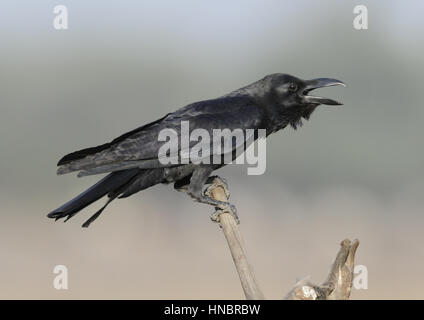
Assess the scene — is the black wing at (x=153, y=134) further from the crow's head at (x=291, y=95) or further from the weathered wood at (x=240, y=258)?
the weathered wood at (x=240, y=258)

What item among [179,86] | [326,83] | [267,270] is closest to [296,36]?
[179,86]

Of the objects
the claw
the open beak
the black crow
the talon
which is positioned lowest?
the talon

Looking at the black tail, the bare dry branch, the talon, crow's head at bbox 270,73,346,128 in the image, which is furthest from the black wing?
the bare dry branch

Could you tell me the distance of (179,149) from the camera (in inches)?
318

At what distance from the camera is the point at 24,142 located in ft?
67.4

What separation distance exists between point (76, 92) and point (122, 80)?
2.30m

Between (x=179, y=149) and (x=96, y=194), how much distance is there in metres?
0.98

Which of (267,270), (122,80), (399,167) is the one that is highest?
(122,80)

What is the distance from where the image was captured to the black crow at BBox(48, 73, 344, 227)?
7633 millimetres

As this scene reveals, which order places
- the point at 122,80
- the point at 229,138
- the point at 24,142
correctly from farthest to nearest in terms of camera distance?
the point at 122,80, the point at 24,142, the point at 229,138

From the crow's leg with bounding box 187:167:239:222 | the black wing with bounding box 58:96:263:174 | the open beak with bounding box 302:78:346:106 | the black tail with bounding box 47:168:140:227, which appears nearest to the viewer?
the black tail with bounding box 47:168:140:227

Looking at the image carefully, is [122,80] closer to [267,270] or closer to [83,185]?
[83,185]

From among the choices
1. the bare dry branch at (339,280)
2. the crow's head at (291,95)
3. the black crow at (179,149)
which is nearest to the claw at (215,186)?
the black crow at (179,149)

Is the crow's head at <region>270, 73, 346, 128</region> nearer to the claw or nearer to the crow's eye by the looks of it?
the crow's eye
